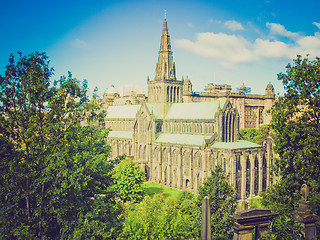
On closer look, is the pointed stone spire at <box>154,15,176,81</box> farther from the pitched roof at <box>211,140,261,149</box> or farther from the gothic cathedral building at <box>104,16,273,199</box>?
the pitched roof at <box>211,140,261,149</box>

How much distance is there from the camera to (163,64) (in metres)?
88.0

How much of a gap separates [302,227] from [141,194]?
4502 cm

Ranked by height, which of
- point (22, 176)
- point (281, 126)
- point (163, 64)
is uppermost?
point (163, 64)

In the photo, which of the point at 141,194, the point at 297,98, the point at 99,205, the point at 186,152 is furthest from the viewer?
the point at 186,152

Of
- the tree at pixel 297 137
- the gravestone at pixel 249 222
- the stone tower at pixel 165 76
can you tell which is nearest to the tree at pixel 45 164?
the gravestone at pixel 249 222

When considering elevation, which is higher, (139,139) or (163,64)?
(163,64)

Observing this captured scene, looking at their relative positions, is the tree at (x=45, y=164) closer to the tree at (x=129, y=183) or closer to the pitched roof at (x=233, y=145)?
the tree at (x=129, y=183)

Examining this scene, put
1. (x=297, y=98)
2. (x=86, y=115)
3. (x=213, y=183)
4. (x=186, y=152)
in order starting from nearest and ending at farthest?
(x=86, y=115)
(x=297, y=98)
(x=213, y=183)
(x=186, y=152)

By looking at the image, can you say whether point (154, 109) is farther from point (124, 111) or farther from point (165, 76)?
point (124, 111)

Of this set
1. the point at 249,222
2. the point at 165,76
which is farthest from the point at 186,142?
the point at 249,222

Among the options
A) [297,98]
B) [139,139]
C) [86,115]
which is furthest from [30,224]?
[139,139]

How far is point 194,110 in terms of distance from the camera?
78.5m

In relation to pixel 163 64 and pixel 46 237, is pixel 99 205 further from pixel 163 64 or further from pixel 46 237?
pixel 163 64

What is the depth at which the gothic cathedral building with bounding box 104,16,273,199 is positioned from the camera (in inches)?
2542
